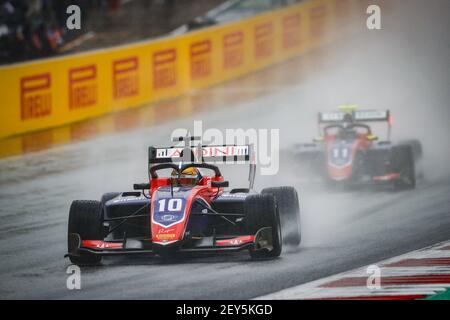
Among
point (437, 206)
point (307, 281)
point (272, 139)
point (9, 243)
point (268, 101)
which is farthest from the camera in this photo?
point (268, 101)

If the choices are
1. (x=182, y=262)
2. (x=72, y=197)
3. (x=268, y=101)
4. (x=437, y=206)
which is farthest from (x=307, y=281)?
(x=268, y=101)

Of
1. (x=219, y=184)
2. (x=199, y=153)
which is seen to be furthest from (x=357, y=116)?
(x=219, y=184)

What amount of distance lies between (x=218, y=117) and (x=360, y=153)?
762 centimetres

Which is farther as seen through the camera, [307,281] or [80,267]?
[80,267]

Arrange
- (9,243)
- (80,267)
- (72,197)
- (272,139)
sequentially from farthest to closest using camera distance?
(272,139) → (72,197) → (9,243) → (80,267)

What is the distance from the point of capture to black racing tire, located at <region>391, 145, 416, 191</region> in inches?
681

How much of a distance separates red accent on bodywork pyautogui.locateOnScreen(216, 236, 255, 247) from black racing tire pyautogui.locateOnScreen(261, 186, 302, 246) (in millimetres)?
1148

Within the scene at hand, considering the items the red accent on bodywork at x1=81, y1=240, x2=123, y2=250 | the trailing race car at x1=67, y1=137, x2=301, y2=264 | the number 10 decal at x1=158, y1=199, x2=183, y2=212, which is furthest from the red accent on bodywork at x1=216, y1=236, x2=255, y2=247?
the red accent on bodywork at x1=81, y1=240, x2=123, y2=250

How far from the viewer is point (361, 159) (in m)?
17.5

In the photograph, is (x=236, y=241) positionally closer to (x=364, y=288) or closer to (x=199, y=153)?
(x=364, y=288)

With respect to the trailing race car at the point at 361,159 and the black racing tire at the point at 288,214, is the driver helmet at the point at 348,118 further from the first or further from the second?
the black racing tire at the point at 288,214
